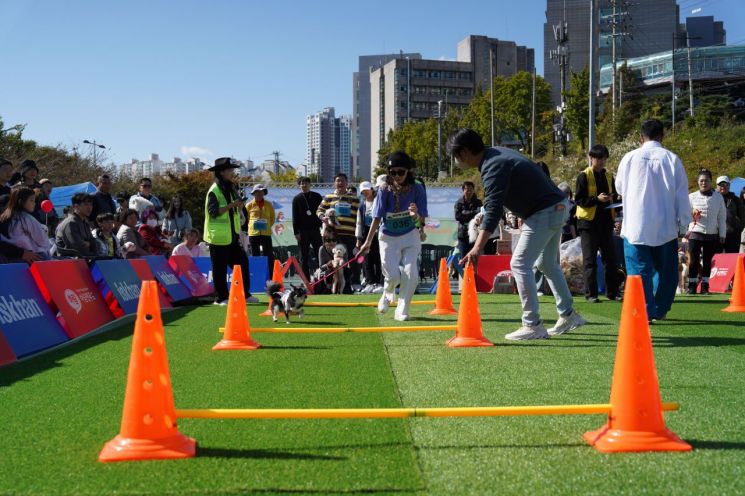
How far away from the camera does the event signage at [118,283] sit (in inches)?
396

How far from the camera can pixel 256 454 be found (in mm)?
3633

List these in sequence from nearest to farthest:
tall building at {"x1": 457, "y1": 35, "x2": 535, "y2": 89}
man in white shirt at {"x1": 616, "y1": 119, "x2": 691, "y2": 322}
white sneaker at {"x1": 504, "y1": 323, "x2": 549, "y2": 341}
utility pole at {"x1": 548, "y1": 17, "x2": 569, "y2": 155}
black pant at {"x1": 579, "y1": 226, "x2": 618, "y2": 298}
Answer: white sneaker at {"x1": 504, "y1": 323, "x2": 549, "y2": 341}, man in white shirt at {"x1": 616, "y1": 119, "x2": 691, "y2": 322}, black pant at {"x1": 579, "y1": 226, "x2": 618, "y2": 298}, utility pole at {"x1": 548, "y1": 17, "x2": 569, "y2": 155}, tall building at {"x1": 457, "y1": 35, "x2": 535, "y2": 89}

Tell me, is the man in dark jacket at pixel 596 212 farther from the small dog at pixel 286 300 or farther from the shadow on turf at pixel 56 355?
the shadow on turf at pixel 56 355

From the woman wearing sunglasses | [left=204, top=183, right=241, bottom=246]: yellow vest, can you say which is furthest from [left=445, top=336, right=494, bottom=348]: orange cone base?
[left=204, top=183, right=241, bottom=246]: yellow vest

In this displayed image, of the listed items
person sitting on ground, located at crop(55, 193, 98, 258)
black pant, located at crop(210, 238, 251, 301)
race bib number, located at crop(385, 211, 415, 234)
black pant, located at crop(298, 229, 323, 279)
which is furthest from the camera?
black pant, located at crop(298, 229, 323, 279)

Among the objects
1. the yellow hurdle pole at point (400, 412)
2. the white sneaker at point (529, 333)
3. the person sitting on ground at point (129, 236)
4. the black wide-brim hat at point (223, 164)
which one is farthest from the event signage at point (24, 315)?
the person sitting on ground at point (129, 236)

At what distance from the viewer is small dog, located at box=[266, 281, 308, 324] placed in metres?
9.54

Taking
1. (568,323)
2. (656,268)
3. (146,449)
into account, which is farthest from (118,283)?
(146,449)

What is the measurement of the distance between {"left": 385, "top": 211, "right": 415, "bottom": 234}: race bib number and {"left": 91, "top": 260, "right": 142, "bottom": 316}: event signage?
12.6 feet

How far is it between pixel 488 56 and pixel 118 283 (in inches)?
6338

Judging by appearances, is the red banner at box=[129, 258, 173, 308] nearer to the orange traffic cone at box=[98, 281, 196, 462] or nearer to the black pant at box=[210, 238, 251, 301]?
the black pant at box=[210, 238, 251, 301]

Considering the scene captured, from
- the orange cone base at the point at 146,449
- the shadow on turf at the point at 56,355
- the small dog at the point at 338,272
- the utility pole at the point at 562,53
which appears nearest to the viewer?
the orange cone base at the point at 146,449

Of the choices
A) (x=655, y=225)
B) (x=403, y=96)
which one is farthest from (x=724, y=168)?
(x=403, y=96)

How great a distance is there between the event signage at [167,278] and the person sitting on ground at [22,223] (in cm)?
270
